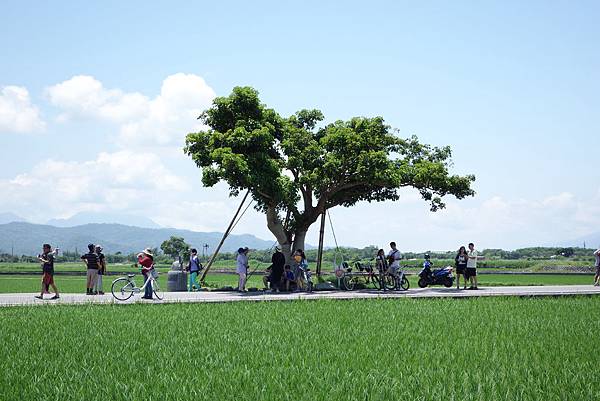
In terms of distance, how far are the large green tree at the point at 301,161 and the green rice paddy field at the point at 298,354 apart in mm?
10536

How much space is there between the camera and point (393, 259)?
25.3 meters

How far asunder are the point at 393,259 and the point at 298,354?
16.4 meters

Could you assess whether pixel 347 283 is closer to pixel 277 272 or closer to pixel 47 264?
pixel 277 272

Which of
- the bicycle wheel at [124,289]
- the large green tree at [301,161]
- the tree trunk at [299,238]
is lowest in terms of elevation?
the bicycle wheel at [124,289]

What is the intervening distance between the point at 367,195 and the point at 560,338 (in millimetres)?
20774

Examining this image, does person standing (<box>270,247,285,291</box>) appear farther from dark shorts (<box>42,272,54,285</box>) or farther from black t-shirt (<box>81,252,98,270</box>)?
dark shorts (<box>42,272,54,285</box>)

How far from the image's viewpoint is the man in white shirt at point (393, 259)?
25.2 m

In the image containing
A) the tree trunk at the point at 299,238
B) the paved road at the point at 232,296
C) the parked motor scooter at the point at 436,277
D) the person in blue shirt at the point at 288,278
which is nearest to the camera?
the paved road at the point at 232,296

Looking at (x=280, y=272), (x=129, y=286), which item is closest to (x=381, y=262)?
(x=280, y=272)

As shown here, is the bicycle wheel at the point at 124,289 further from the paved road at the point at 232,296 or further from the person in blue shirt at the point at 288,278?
the person in blue shirt at the point at 288,278

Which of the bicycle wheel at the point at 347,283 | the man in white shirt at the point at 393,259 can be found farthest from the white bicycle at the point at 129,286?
the man in white shirt at the point at 393,259

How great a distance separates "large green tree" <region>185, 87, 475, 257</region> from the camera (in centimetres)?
2569

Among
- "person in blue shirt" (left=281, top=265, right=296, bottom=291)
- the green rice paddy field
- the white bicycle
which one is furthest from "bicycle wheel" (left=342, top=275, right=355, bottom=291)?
the green rice paddy field

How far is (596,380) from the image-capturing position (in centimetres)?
764
